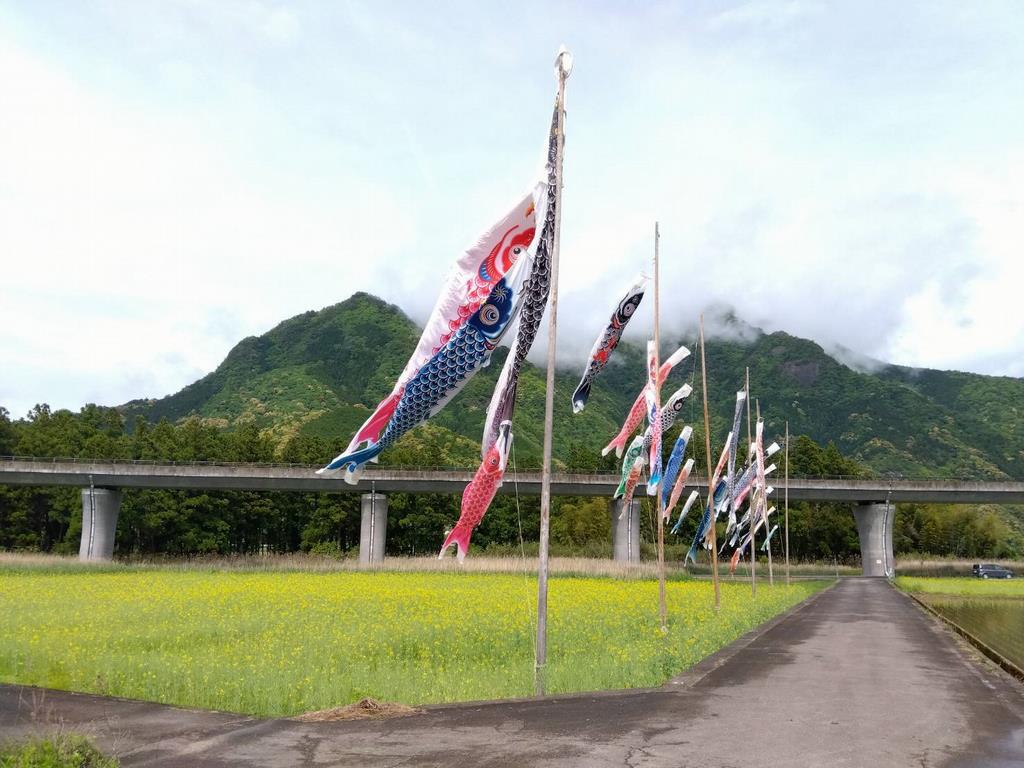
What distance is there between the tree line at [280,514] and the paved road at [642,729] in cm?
6297

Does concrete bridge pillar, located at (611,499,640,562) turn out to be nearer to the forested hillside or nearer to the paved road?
the forested hillside

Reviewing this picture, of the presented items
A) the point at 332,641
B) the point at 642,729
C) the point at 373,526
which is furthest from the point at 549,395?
the point at 373,526

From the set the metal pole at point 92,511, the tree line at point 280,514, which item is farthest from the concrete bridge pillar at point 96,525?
the tree line at point 280,514

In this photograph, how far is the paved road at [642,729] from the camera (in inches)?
327

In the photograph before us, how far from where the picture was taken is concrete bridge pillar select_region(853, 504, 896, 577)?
72.0 metres

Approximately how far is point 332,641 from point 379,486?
4892 centimetres

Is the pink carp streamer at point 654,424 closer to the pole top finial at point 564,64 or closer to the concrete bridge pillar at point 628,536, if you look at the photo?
the pole top finial at point 564,64

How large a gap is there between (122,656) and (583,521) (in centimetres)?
8461

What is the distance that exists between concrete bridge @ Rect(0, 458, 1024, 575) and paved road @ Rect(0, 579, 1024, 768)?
47.8m

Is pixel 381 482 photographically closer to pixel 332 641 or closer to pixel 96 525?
pixel 96 525

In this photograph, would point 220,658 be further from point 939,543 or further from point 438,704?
point 939,543

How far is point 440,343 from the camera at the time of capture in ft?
40.0

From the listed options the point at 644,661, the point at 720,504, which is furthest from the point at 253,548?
the point at 644,661

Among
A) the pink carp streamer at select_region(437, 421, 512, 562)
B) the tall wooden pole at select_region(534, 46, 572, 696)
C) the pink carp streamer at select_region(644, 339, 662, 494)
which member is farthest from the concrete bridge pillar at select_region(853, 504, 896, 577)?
the pink carp streamer at select_region(437, 421, 512, 562)
